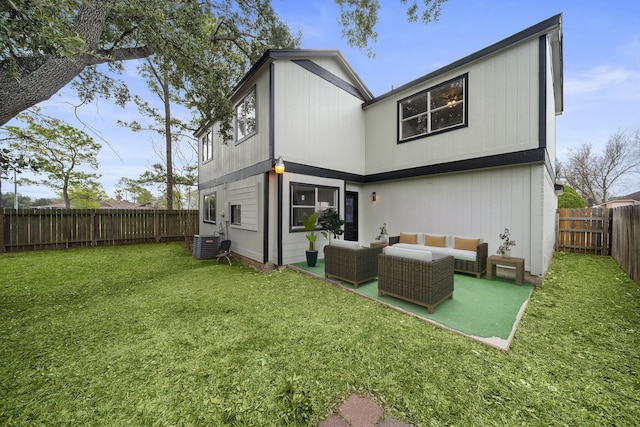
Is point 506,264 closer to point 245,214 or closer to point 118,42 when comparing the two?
point 245,214

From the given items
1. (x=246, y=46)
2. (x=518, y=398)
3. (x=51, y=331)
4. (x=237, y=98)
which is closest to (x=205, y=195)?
(x=237, y=98)

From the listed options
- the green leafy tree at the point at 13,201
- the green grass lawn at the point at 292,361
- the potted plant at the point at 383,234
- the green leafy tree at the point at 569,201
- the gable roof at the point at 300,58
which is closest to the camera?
the green grass lawn at the point at 292,361

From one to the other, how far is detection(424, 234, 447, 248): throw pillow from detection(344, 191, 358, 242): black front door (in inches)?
100

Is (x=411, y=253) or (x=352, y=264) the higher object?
(x=411, y=253)

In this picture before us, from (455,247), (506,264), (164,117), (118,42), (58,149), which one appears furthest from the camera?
(164,117)

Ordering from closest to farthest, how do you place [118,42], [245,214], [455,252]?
[118,42]
[455,252]
[245,214]

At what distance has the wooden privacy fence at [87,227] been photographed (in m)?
8.38

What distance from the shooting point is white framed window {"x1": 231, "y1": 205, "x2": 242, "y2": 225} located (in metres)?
7.42

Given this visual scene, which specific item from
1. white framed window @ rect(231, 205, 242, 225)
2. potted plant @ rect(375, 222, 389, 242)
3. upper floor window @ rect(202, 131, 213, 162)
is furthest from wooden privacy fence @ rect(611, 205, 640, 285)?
upper floor window @ rect(202, 131, 213, 162)

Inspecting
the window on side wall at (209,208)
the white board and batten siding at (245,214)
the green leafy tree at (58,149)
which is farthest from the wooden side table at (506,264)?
the green leafy tree at (58,149)

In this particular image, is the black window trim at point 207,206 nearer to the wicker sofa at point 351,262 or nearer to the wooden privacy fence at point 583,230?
the wicker sofa at point 351,262

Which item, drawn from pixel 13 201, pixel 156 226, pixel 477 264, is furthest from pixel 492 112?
pixel 13 201

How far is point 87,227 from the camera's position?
972cm

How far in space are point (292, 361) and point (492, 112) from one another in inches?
262
